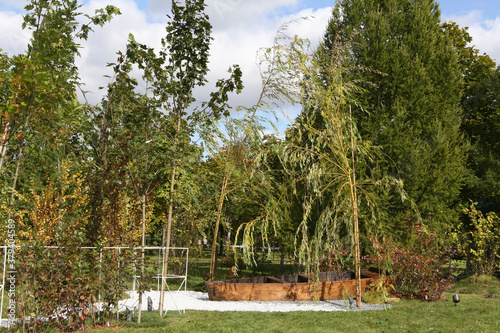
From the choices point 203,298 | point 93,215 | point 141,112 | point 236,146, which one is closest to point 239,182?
point 236,146

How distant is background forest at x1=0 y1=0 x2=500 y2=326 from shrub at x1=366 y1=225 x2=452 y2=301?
9 cm

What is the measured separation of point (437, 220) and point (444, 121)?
342 cm

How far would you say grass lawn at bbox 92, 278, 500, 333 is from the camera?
24.0 feet

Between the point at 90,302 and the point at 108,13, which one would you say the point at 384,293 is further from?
the point at 108,13

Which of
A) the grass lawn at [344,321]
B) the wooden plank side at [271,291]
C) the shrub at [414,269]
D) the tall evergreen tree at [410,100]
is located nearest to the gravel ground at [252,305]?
the wooden plank side at [271,291]

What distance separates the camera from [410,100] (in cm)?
1427

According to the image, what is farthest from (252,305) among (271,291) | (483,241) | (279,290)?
(483,241)

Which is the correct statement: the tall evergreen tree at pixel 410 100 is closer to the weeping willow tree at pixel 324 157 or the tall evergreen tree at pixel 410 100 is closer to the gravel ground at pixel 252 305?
the weeping willow tree at pixel 324 157

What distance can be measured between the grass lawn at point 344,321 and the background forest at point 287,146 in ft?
4.82

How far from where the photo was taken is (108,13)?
17.5 ft

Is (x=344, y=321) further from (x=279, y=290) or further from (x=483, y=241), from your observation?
Result: (x=483, y=241)

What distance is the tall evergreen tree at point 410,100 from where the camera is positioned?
13867 millimetres

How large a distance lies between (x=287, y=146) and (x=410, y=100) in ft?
20.3

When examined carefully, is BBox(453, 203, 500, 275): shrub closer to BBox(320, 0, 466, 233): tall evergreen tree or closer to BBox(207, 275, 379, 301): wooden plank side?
BBox(320, 0, 466, 233): tall evergreen tree
